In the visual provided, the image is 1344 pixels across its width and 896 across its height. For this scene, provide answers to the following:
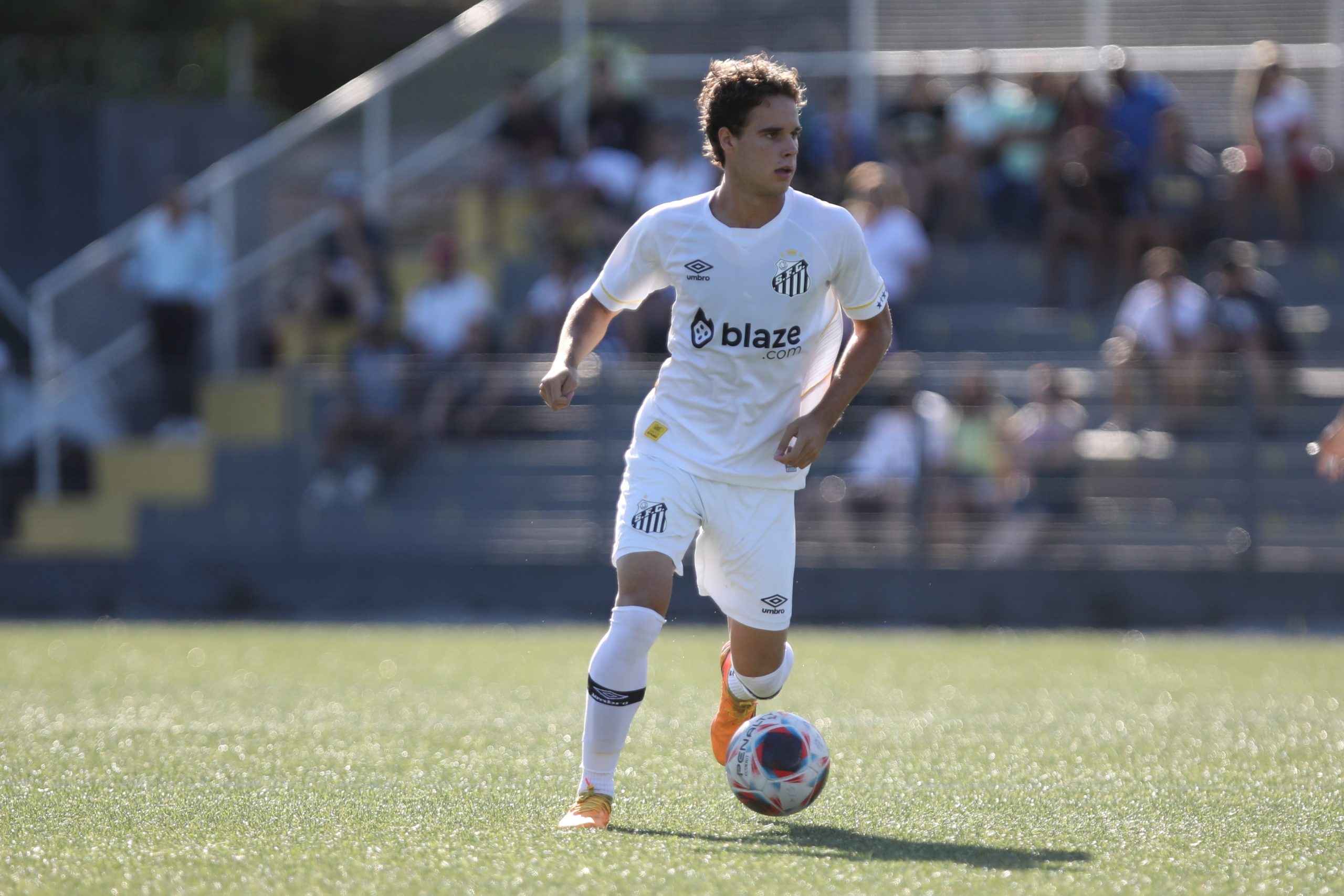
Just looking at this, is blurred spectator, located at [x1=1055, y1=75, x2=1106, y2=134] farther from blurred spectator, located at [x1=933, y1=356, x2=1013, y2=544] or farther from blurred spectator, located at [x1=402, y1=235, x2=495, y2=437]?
blurred spectator, located at [x1=402, y1=235, x2=495, y2=437]

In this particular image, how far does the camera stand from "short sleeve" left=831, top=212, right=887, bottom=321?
528cm

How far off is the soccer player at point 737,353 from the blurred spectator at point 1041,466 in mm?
6823

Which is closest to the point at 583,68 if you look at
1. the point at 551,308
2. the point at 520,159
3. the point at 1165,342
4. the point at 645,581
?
the point at 520,159

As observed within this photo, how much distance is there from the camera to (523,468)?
12680mm

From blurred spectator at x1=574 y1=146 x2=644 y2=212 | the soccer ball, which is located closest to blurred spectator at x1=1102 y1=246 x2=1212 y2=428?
blurred spectator at x1=574 y1=146 x2=644 y2=212

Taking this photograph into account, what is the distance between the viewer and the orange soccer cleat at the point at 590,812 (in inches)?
189

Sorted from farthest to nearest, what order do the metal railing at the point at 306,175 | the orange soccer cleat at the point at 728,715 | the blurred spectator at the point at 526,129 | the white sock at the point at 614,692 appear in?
the blurred spectator at the point at 526,129 < the metal railing at the point at 306,175 < the orange soccer cleat at the point at 728,715 < the white sock at the point at 614,692

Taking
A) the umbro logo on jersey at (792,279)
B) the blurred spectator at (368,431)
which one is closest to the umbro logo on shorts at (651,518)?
the umbro logo on jersey at (792,279)

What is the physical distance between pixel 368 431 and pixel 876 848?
8797mm

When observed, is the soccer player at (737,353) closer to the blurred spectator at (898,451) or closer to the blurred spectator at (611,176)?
the blurred spectator at (898,451)

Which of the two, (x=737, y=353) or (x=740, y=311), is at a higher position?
(x=740, y=311)

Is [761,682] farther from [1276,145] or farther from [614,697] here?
[1276,145]

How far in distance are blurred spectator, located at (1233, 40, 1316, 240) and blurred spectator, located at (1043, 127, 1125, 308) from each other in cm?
140

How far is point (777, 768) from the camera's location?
16.0ft
